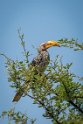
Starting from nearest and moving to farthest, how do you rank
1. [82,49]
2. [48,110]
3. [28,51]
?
1. [82,49]
2. [48,110]
3. [28,51]

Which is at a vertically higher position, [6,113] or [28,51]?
[28,51]

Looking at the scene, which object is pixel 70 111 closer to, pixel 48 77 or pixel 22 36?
pixel 48 77

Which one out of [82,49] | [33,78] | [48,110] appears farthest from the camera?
[33,78]

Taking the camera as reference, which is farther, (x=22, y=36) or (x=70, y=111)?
(x=22, y=36)

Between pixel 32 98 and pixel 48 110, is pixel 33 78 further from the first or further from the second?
pixel 48 110

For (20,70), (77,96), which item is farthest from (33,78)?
(77,96)

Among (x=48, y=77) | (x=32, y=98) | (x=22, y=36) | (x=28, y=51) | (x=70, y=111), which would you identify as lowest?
(x=70, y=111)

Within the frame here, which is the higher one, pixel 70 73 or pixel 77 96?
pixel 70 73

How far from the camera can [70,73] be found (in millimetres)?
3699

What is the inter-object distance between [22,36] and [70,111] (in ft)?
5.38

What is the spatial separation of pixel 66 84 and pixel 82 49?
Result: 1.81ft

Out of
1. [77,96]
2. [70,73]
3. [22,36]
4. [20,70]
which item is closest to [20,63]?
[20,70]

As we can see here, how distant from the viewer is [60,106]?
148 inches

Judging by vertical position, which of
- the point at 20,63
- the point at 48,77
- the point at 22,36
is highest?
the point at 22,36
